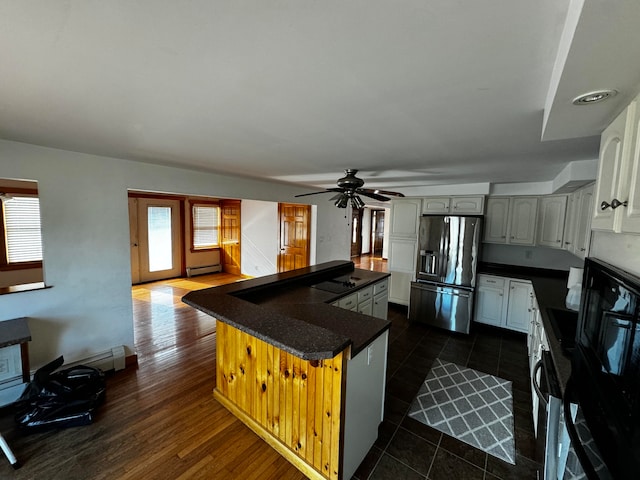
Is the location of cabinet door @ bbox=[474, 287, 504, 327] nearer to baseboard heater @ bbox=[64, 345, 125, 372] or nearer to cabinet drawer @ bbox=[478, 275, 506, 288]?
cabinet drawer @ bbox=[478, 275, 506, 288]

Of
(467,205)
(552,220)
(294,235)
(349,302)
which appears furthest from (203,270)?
(552,220)

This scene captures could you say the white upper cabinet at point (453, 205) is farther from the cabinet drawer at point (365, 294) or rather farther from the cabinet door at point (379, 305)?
the cabinet drawer at point (365, 294)

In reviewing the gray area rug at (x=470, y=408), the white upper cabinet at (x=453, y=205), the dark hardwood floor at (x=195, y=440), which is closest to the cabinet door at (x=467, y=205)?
the white upper cabinet at (x=453, y=205)

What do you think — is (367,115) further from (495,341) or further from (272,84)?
(495,341)

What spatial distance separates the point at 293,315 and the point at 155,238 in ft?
18.9

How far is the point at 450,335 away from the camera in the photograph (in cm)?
401

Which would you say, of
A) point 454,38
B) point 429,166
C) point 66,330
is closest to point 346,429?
point 454,38

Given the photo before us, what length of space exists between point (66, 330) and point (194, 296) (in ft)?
4.60

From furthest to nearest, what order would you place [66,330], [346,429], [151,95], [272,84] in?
1. [66,330]
2. [346,429]
3. [151,95]
4. [272,84]

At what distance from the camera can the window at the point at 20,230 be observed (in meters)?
3.81

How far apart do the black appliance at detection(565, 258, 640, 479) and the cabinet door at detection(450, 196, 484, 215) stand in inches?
115

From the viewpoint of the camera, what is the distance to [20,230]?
157 inches

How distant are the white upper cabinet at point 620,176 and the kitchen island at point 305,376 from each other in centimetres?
128

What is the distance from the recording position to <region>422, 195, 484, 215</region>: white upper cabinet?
4023 mm
